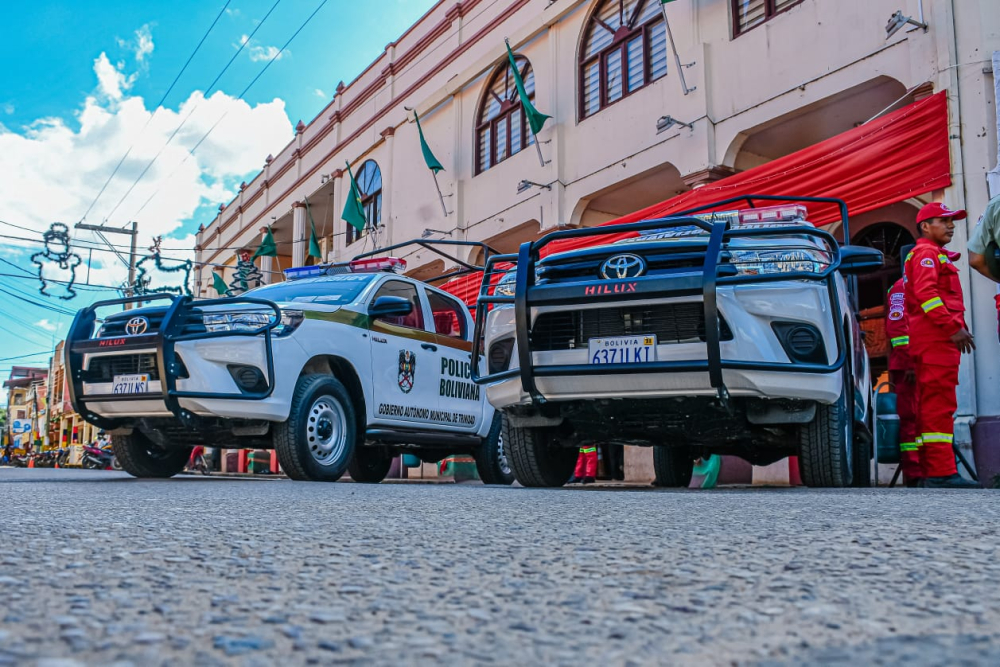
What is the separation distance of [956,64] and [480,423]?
228 inches

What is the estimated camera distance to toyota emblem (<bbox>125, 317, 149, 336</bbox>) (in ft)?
21.6

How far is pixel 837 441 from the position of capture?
4.80 m

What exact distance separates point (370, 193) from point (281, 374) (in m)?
16.7

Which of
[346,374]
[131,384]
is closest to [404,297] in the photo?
[346,374]

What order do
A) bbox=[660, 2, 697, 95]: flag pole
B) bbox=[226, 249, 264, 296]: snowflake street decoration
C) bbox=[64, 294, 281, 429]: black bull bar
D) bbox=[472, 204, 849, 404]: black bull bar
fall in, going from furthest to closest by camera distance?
1. bbox=[226, 249, 264, 296]: snowflake street decoration
2. bbox=[660, 2, 697, 95]: flag pole
3. bbox=[64, 294, 281, 429]: black bull bar
4. bbox=[472, 204, 849, 404]: black bull bar

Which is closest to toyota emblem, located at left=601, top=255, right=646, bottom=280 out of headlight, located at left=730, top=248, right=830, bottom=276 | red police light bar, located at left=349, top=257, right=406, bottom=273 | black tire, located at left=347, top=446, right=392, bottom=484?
headlight, located at left=730, top=248, right=830, bottom=276

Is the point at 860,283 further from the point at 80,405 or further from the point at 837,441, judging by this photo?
the point at 80,405

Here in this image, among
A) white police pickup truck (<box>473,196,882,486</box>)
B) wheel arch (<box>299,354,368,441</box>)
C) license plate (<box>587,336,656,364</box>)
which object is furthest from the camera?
wheel arch (<box>299,354,368,441</box>)

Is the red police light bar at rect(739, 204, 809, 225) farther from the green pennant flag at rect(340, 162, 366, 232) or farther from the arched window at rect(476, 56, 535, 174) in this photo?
the green pennant flag at rect(340, 162, 366, 232)

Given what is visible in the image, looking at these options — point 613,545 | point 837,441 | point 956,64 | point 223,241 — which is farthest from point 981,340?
point 223,241

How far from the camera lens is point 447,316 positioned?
27.9 ft

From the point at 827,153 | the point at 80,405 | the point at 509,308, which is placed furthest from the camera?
the point at 827,153

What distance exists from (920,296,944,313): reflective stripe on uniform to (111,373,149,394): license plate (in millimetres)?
5567

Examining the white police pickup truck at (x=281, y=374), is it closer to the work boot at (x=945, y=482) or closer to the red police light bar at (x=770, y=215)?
the red police light bar at (x=770, y=215)
